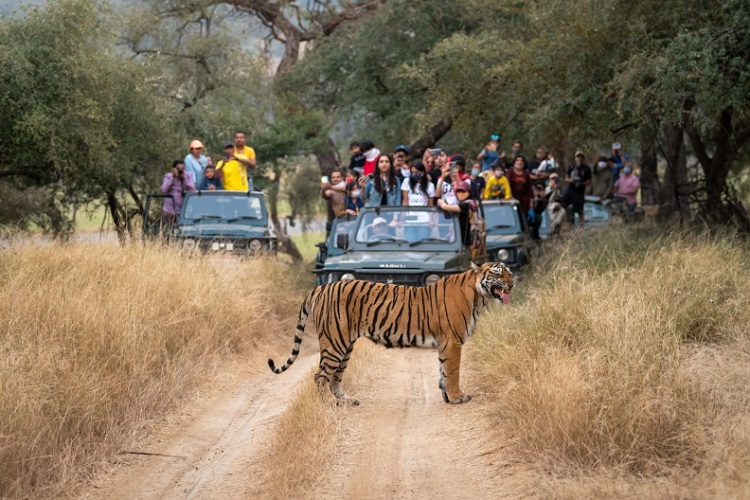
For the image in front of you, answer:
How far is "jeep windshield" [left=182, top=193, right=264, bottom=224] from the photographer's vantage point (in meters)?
17.3

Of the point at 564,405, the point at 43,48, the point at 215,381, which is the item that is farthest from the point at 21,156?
the point at 564,405

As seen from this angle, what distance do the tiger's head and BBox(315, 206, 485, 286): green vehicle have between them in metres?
2.83

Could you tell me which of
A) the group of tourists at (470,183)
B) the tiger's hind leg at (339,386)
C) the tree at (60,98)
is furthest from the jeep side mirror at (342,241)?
the tiger's hind leg at (339,386)

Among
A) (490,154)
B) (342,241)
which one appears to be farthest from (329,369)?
(490,154)

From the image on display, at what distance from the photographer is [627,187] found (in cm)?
2298

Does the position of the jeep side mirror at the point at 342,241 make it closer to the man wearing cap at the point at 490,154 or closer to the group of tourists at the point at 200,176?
the group of tourists at the point at 200,176

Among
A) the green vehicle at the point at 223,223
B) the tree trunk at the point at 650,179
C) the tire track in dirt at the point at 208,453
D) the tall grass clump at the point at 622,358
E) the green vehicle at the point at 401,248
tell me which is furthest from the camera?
the tree trunk at the point at 650,179

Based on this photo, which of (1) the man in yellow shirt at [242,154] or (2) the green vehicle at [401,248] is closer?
(2) the green vehicle at [401,248]

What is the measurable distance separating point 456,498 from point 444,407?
8.08 ft

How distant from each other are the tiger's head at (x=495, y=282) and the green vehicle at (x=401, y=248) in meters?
2.83

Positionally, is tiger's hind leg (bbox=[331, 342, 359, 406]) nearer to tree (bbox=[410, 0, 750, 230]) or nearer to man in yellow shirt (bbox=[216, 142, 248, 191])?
tree (bbox=[410, 0, 750, 230])

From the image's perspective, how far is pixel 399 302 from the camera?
9.38 meters

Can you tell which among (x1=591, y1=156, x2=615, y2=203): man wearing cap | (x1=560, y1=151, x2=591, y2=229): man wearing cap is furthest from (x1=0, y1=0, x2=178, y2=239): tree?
(x1=591, y1=156, x2=615, y2=203): man wearing cap

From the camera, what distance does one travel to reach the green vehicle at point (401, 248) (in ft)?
40.5
